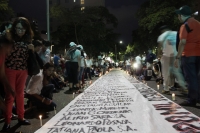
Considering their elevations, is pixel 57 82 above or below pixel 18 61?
below

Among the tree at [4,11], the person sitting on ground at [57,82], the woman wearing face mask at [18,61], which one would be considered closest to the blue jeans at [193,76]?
the woman wearing face mask at [18,61]

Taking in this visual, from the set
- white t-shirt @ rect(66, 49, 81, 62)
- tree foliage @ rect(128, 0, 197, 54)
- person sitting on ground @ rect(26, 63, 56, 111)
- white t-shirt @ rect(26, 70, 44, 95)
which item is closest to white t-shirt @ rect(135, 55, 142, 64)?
tree foliage @ rect(128, 0, 197, 54)

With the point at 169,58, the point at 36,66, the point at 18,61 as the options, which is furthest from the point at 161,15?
the point at 18,61

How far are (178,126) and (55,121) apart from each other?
2.17 metres

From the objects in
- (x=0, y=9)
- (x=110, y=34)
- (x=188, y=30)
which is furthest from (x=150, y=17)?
(x=188, y=30)

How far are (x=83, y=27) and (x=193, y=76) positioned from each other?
83.9 ft

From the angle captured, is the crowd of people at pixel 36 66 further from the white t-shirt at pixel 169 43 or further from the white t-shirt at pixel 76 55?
the white t-shirt at pixel 76 55

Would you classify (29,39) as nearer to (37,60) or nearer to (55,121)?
(37,60)

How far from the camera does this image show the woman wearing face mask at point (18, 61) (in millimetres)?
4473

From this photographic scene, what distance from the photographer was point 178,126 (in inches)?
166

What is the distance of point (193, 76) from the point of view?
599 centimetres

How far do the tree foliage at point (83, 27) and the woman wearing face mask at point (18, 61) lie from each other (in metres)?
25.5

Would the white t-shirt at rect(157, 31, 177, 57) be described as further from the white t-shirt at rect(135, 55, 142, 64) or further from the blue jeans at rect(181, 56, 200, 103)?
the white t-shirt at rect(135, 55, 142, 64)

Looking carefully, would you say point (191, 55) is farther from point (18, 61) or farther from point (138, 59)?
point (138, 59)
